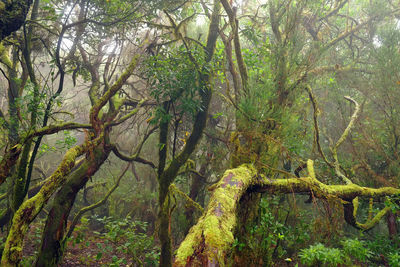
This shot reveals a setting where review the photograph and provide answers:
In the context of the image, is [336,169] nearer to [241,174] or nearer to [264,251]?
[264,251]

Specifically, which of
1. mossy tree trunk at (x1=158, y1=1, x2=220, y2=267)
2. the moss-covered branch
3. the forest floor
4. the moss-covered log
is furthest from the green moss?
the forest floor

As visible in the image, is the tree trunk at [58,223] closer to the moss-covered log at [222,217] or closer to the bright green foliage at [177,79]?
the bright green foliage at [177,79]

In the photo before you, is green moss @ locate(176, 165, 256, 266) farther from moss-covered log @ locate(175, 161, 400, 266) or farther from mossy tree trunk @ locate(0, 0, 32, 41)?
mossy tree trunk @ locate(0, 0, 32, 41)

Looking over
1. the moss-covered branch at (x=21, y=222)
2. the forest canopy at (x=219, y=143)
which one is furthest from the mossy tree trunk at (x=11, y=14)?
the moss-covered branch at (x=21, y=222)

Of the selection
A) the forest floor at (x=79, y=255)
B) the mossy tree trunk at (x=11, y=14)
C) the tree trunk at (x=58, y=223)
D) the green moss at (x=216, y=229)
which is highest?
the mossy tree trunk at (x=11, y=14)

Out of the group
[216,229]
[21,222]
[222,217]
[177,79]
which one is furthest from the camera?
[177,79]

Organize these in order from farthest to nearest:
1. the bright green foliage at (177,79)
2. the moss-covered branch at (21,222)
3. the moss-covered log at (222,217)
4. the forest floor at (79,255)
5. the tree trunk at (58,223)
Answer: the forest floor at (79,255) → the bright green foliage at (177,79) → the tree trunk at (58,223) → the moss-covered branch at (21,222) → the moss-covered log at (222,217)

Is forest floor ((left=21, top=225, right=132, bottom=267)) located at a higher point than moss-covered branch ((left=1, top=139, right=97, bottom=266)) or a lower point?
lower

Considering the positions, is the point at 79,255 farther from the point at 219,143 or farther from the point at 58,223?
the point at 219,143

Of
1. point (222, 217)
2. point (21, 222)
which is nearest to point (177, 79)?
point (21, 222)

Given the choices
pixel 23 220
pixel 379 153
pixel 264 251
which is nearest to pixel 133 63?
pixel 23 220

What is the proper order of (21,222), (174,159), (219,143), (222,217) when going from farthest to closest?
(219,143) → (174,159) → (21,222) → (222,217)

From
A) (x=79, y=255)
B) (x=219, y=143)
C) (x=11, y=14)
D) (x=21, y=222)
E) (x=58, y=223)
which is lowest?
(x=79, y=255)

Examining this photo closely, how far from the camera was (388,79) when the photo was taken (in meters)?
6.75
